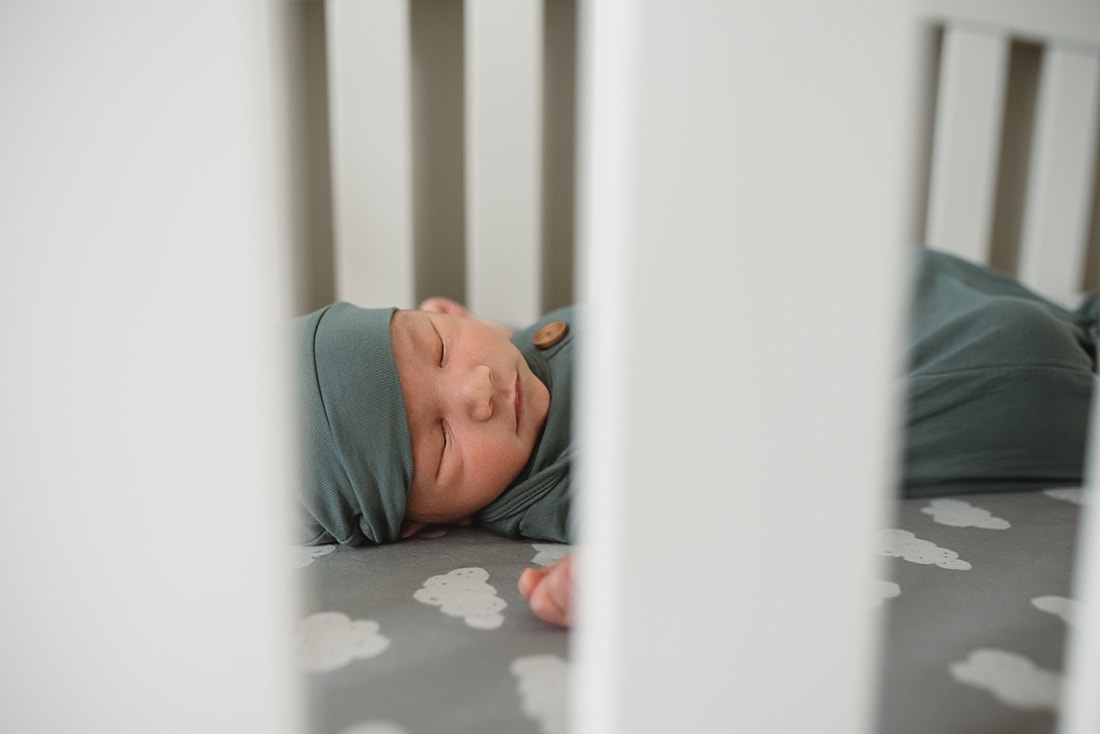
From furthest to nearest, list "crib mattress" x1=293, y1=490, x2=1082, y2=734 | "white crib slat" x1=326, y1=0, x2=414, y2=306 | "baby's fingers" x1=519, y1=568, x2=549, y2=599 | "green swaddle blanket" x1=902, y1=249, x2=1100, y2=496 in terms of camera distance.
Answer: "white crib slat" x1=326, y1=0, x2=414, y2=306
"green swaddle blanket" x1=902, y1=249, x2=1100, y2=496
"baby's fingers" x1=519, y1=568, x2=549, y2=599
"crib mattress" x1=293, y1=490, x2=1082, y2=734

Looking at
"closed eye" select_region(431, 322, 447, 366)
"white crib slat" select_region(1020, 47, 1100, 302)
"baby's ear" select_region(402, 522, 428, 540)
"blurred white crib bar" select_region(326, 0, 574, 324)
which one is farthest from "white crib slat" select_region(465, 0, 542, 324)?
"white crib slat" select_region(1020, 47, 1100, 302)

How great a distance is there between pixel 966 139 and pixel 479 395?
0.88m

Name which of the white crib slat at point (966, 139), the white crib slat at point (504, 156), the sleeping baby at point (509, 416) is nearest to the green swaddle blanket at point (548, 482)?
the sleeping baby at point (509, 416)

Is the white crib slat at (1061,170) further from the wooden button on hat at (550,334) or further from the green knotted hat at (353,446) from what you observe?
the green knotted hat at (353,446)

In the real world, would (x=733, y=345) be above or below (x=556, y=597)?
above

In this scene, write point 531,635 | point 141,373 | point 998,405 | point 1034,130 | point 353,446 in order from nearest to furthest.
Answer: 1. point 141,373
2. point 531,635
3. point 353,446
4. point 998,405
5. point 1034,130

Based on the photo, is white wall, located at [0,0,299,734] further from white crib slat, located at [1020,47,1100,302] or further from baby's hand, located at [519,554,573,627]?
white crib slat, located at [1020,47,1100,302]

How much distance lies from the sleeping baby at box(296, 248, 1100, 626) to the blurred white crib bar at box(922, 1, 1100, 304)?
0.31 meters

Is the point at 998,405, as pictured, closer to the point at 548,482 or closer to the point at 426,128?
the point at 548,482

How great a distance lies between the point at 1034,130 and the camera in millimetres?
1253

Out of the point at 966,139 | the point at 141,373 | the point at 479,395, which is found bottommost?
the point at 479,395

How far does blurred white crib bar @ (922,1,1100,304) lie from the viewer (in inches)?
43.0

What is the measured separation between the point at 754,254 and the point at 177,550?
19cm

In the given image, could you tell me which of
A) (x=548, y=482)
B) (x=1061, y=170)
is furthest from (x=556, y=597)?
(x=1061, y=170)
